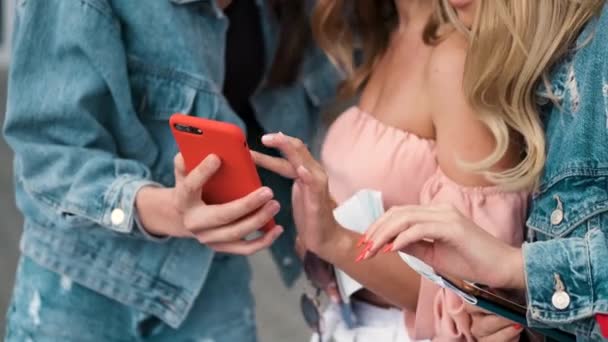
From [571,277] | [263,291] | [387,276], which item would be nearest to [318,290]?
[387,276]

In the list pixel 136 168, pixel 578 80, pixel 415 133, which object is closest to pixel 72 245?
pixel 136 168

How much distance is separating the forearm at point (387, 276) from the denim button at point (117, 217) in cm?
29

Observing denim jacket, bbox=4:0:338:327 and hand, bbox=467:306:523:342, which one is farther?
denim jacket, bbox=4:0:338:327

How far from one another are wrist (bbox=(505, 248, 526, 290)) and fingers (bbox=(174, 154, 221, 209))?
345 millimetres

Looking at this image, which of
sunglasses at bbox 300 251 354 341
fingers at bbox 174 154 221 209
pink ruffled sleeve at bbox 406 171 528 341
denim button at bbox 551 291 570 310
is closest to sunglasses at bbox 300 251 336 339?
sunglasses at bbox 300 251 354 341

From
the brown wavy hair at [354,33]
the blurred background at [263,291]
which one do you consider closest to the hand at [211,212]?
the brown wavy hair at [354,33]

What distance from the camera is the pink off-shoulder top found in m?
1.14

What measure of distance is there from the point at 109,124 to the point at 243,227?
1.07 feet

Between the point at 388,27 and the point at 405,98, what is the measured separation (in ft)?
0.77

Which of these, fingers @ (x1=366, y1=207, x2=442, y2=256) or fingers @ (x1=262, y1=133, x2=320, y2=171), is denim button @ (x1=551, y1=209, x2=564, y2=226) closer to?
fingers @ (x1=366, y1=207, x2=442, y2=256)

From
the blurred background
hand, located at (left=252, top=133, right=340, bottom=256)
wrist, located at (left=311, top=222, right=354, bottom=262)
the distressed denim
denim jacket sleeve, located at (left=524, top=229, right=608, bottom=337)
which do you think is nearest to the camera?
denim jacket sleeve, located at (left=524, top=229, right=608, bottom=337)

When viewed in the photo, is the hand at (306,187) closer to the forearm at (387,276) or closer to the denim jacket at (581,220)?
the forearm at (387,276)

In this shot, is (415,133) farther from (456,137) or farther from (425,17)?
(425,17)

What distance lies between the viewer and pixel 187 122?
1.02 metres
